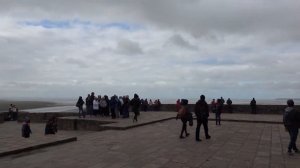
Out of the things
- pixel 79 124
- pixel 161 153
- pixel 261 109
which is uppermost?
pixel 261 109

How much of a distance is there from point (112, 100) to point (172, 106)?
437 inches

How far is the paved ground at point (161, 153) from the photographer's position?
8.84 m

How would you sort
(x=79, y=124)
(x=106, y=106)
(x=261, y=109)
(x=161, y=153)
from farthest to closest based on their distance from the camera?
(x=261, y=109)
(x=106, y=106)
(x=79, y=124)
(x=161, y=153)

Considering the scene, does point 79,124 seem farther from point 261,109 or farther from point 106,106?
point 261,109

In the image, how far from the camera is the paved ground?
884 centimetres

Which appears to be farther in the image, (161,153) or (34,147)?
(34,147)

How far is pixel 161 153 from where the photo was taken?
10195 millimetres

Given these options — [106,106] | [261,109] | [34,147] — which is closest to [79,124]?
[106,106]

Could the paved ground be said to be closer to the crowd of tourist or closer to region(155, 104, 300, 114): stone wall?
the crowd of tourist

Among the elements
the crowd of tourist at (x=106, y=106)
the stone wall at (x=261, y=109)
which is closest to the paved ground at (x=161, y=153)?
the crowd of tourist at (x=106, y=106)

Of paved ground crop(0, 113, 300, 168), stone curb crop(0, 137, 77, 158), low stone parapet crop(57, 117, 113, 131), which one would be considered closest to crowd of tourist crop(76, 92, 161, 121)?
low stone parapet crop(57, 117, 113, 131)

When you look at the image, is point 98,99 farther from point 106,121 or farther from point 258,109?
point 258,109

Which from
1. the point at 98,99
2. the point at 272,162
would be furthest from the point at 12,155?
the point at 98,99

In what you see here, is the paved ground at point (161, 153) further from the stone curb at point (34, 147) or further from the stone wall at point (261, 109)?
the stone wall at point (261, 109)
